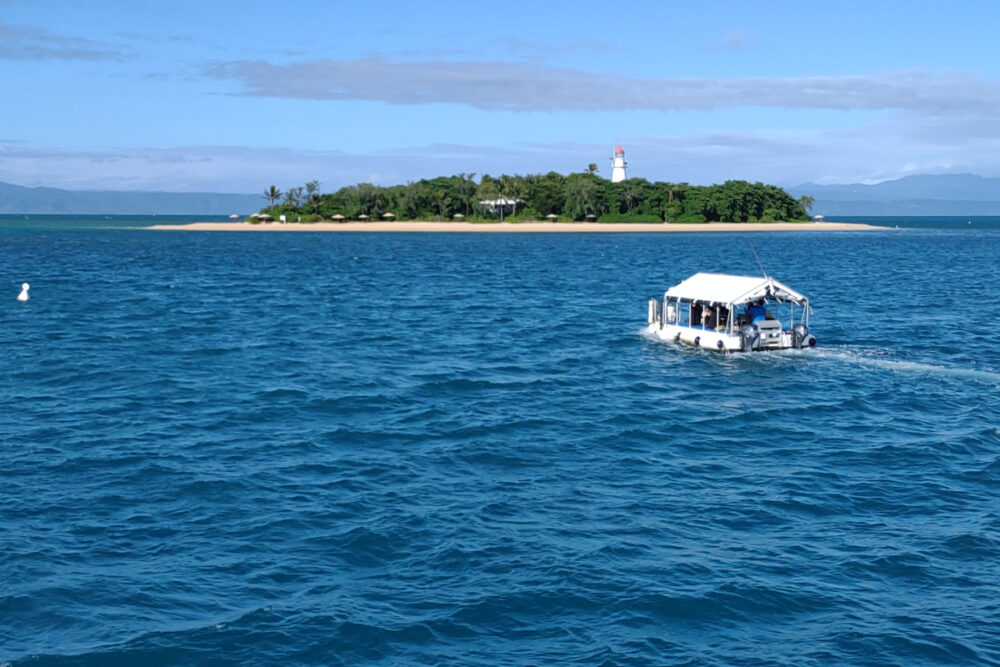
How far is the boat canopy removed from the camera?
4253cm

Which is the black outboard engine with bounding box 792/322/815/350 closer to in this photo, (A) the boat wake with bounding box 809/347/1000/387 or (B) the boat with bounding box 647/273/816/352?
(B) the boat with bounding box 647/273/816/352

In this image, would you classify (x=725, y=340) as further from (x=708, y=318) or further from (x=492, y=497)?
(x=492, y=497)

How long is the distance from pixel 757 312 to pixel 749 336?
1582mm

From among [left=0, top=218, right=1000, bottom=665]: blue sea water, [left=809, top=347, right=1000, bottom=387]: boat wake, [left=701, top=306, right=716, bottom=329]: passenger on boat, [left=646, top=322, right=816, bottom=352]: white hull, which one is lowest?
[left=0, top=218, right=1000, bottom=665]: blue sea water

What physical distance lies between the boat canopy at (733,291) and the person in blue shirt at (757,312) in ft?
1.18

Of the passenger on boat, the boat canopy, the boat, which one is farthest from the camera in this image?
the passenger on boat

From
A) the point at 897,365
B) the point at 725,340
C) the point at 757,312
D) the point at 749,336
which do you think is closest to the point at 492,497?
the point at 725,340

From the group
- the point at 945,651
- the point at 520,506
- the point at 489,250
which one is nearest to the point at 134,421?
the point at 520,506

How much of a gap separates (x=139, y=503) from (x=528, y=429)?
12.0m

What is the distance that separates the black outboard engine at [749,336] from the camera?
42531 millimetres

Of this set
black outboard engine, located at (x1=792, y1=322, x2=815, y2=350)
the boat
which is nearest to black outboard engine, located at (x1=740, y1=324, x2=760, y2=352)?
the boat

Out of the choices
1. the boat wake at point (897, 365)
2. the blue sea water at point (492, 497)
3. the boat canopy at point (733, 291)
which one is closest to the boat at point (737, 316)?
the boat canopy at point (733, 291)

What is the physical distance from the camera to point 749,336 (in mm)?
42562

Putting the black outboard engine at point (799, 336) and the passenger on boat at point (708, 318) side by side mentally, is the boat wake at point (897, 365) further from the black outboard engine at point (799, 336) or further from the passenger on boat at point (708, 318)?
the passenger on boat at point (708, 318)
